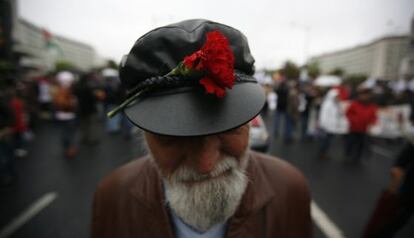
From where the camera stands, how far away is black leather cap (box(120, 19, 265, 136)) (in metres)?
0.77

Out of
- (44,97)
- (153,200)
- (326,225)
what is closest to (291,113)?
(326,225)

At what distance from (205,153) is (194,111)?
0.48 feet

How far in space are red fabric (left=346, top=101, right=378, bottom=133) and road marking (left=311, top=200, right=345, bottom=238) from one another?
286 cm

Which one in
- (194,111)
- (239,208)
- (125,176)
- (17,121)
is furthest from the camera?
(17,121)

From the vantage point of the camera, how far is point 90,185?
4207 mm

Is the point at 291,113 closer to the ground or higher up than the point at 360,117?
closer to the ground

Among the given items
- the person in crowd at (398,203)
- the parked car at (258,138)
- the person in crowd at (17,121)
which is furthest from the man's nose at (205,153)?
the person in crowd at (17,121)

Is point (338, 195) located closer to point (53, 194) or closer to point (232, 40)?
point (232, 40)

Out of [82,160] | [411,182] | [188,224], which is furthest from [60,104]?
[411,182]

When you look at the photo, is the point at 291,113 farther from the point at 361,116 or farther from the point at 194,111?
the point at 194,111

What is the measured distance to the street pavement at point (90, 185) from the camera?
3119 millimetres

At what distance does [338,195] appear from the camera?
12.9 ft

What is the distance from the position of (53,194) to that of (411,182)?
4.61 metres

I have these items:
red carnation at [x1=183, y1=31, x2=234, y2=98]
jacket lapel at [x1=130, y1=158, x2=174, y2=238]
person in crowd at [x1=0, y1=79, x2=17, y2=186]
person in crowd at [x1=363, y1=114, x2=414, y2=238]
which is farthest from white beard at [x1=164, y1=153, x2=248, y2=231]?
person in crowd at [x1=0, y1=79, x2=17, y2=186]
